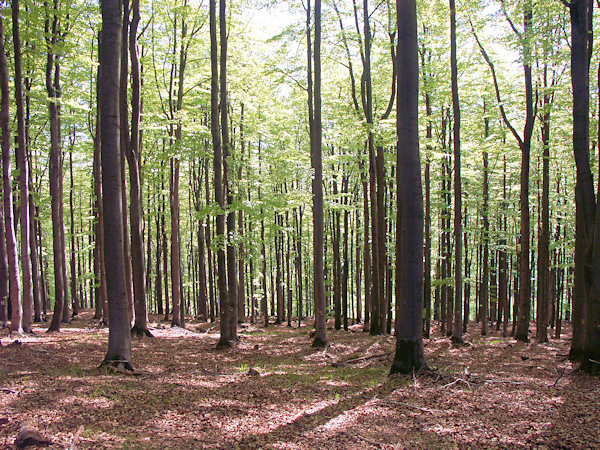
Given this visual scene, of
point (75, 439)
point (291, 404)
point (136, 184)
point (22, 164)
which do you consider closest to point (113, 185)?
point (75, 439)

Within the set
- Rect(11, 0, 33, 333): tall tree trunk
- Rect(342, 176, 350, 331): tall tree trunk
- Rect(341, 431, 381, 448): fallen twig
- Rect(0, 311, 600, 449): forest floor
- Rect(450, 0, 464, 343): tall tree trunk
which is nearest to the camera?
Rect(341, 431, 381, 448): fallen twig

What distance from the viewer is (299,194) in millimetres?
13914

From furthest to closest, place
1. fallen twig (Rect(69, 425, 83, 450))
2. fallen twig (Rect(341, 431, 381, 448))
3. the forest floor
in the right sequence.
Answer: the forest floor, fallen twig (Rect(341, 431, 381, 448)), fallen twig (Rect(69, 425, 83, 450))

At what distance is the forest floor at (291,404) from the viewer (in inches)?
175

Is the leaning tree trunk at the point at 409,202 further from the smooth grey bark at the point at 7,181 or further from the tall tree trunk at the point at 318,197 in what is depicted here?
the smooth grey bark at the point at 7,181

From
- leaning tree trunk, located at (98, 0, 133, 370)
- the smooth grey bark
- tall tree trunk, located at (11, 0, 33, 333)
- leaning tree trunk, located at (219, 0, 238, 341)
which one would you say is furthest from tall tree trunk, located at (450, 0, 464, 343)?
the smooth grey bark

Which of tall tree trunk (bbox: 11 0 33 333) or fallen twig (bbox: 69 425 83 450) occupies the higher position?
tall tree trunk (bbox: 11 0 33 333)

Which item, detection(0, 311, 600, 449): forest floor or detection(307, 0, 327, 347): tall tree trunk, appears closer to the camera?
detection(0, 311, 600, 449): forest floor

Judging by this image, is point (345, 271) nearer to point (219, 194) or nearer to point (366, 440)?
point (219, 194)

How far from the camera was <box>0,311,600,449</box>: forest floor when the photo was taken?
14.6 ft

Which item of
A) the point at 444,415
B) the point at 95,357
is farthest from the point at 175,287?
the point at 444,415

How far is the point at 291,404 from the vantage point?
593cm

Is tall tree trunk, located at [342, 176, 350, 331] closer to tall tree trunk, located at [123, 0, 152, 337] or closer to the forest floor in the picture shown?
tall tree trunk, located at [123, 0, 152, 337]

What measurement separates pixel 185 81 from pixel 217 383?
539 inches
